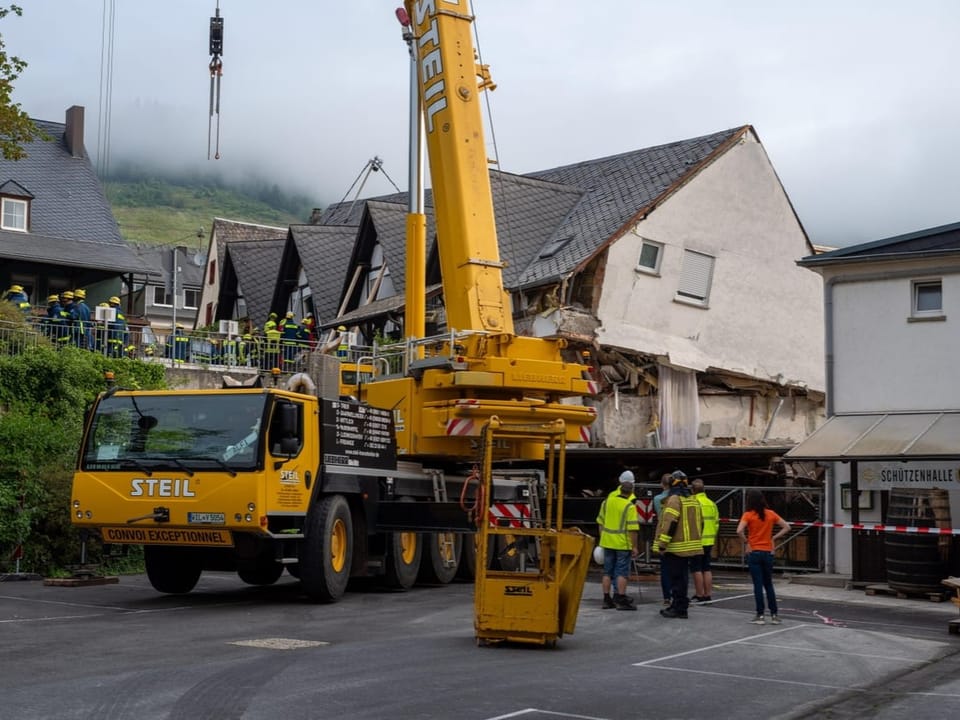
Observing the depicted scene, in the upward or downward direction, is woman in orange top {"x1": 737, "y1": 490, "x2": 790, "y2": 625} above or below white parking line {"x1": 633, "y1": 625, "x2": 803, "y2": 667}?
above

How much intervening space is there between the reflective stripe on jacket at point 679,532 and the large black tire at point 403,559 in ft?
14.9

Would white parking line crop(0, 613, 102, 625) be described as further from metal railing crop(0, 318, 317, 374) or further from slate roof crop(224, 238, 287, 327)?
slate roof crop(224, 238, 287, 327)

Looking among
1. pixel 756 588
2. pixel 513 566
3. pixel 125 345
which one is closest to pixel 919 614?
pixel 756 588

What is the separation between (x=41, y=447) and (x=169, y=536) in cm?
677

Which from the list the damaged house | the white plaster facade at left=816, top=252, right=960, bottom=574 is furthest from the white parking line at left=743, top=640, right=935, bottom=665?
the damaged house

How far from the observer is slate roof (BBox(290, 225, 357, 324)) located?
40625 millimetres

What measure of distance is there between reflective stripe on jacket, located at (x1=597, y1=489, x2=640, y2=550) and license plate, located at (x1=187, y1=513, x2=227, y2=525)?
15.4 feet

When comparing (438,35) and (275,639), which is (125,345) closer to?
(438,35)

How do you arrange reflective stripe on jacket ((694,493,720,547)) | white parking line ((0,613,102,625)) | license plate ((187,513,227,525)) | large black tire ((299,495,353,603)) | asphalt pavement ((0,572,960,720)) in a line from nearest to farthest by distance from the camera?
1. asphalt pavement ((0,572,960,720))
2. white parking line ((0,613,102,625))
3. license plate ((187,513,227,525))
4. large black tire ((299,495,353,603))
5. reflective stripe on jacket ((694,493,720,547))

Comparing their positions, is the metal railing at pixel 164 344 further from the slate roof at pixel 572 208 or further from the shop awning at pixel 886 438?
the shop awning at pixel 886 438

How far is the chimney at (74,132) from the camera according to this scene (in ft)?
143

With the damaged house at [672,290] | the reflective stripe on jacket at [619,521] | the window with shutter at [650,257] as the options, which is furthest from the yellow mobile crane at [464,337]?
the window with shutter at [650,257]

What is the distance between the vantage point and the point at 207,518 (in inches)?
621

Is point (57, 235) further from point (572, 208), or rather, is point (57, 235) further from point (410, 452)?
point (410, 452)
